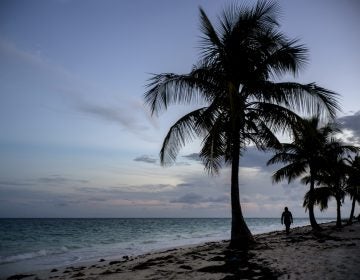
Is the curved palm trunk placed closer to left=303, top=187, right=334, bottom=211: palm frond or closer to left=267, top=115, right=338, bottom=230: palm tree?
left=267, top=115, right=338, bottom=230: palm tree

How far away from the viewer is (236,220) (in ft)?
38.7

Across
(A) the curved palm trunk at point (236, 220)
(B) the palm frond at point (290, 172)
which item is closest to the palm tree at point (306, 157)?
(B) the palm frond at point (290, 172)

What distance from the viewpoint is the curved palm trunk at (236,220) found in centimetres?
1162

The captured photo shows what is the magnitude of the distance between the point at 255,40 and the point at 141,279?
Answer: 9.15 meters

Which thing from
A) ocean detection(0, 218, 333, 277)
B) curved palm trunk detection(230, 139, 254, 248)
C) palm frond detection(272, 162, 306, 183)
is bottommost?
ocean detection(0, 218, 333, 277)

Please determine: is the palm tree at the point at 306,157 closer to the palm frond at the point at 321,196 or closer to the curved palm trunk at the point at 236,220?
the palm frond at the point at 321,196

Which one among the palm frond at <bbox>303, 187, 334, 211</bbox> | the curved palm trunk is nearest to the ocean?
the curved palm trunk

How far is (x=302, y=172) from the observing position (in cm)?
1938

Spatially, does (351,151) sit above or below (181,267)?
above

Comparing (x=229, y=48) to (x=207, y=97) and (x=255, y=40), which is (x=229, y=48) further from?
(x=207, y=97)

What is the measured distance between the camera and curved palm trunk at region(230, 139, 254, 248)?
38.1 ft

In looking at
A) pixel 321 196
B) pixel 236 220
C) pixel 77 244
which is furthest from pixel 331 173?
pixel 77 244

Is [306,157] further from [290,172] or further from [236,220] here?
[236,220]

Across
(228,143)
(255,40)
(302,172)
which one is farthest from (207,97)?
(302,172)
